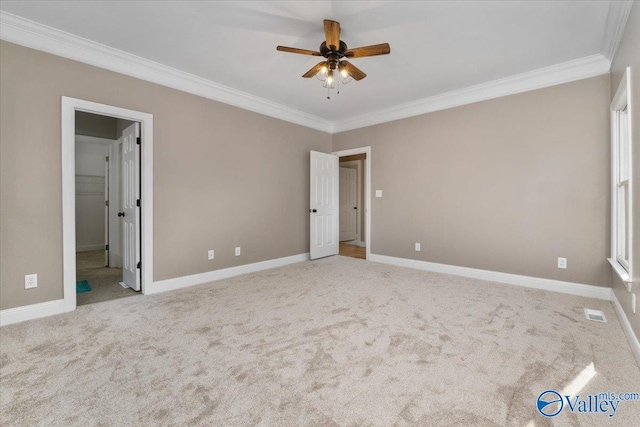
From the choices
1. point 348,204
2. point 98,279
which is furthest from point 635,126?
point 348,204

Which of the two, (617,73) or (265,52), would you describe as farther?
(265,52)

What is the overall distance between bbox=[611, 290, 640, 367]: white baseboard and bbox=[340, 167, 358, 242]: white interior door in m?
5.52

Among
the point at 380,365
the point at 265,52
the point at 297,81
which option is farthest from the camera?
the point at 297,81

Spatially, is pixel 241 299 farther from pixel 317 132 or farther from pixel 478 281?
pixel 317 132

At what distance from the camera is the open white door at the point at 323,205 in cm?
546

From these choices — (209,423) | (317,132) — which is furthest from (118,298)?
(317,132)

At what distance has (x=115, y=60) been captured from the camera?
314cm

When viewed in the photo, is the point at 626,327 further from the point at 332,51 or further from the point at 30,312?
the point at 30,312

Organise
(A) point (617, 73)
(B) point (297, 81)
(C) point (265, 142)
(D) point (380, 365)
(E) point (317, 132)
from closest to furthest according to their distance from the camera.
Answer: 1. (D) point (380, 365)
2. (A) point (617, 73)
3. (B) point (297, 81)
4. (C) point (265, 142)
5. (E) point (317, 132)

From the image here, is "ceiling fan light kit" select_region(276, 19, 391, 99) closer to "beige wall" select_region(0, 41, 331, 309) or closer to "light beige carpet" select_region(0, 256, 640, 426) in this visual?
"beige wall" select_region(0, 41, 331, 309)

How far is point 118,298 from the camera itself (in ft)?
10.8

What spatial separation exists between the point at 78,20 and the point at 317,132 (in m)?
3.79

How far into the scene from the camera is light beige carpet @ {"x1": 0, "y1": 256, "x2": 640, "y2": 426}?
4.95 feet

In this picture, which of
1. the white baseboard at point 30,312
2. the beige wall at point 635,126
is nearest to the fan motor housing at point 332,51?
the beige wall at point 635,126
